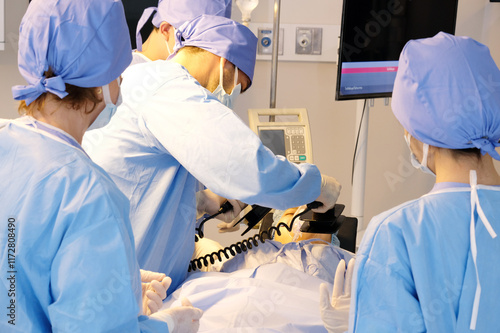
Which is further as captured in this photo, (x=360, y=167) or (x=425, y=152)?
(x=360, y=167)

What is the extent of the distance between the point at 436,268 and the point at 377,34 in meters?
1.88

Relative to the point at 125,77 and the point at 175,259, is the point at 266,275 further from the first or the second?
the point at 125,77

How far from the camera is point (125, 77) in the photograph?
1.89 metres

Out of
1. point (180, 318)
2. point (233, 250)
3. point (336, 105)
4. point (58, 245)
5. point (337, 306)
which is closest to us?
point (58, 245)

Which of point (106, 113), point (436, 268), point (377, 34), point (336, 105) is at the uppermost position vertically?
point (377, 34)

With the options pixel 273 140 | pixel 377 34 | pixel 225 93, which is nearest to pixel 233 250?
pixel 225 93

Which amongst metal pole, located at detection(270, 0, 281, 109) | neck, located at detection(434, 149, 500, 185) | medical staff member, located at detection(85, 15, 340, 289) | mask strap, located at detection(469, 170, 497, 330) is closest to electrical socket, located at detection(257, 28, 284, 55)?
metal pole, located at detection(270, 0, 281, 109)

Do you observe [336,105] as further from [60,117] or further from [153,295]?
[60,117]

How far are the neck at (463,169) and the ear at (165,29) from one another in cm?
138

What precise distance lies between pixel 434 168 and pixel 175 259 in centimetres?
89

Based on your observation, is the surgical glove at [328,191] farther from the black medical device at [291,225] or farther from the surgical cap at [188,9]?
the surgical cap at [188,9]

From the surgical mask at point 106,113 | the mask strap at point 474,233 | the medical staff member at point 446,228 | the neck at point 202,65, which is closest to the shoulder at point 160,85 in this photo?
the neck at point 202,65

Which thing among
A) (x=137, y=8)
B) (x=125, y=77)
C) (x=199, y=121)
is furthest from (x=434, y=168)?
Answer: (x=137, y=8)

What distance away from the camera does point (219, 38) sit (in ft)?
6.51
